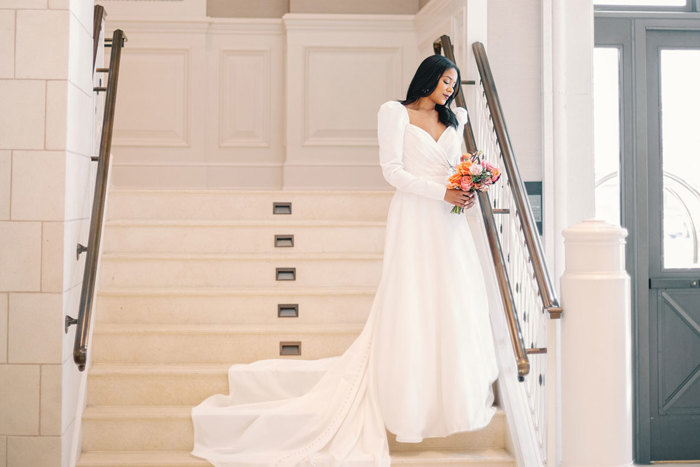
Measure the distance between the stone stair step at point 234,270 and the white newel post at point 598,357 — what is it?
5.22 ft

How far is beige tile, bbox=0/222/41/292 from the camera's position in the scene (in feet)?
10.1

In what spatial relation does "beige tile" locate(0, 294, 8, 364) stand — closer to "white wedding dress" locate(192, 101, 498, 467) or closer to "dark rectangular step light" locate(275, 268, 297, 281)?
"white wedding dress" locate(192, 101, 498, 467)

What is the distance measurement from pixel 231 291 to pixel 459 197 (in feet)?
4.53

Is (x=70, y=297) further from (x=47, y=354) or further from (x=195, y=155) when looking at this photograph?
(x=195, y=155)

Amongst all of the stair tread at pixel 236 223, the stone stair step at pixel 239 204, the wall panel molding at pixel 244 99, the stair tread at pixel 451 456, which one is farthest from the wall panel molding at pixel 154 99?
the stair tread at pixel 451 456

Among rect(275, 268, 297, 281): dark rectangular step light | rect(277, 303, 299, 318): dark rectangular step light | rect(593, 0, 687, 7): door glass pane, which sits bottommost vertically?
rect(277, 303, 299, 318): dark rectangular step light

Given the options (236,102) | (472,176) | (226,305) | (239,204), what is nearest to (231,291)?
(226,305)

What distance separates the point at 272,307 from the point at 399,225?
37.8 inches

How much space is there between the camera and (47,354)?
3062 mm

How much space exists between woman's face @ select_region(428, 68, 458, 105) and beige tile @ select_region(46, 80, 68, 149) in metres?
1.56

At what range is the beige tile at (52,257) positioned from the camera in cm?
308

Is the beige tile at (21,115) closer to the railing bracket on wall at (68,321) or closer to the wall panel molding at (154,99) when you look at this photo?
the railing bracket on wall at (68,321)

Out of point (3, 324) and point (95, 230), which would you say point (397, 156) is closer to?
point (95, 230)

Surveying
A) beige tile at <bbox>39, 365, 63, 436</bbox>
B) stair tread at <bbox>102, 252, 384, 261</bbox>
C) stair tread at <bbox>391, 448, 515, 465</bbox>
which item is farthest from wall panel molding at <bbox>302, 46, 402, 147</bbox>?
beige tile at <bbox>39, 365, 63, 436</bbox>
